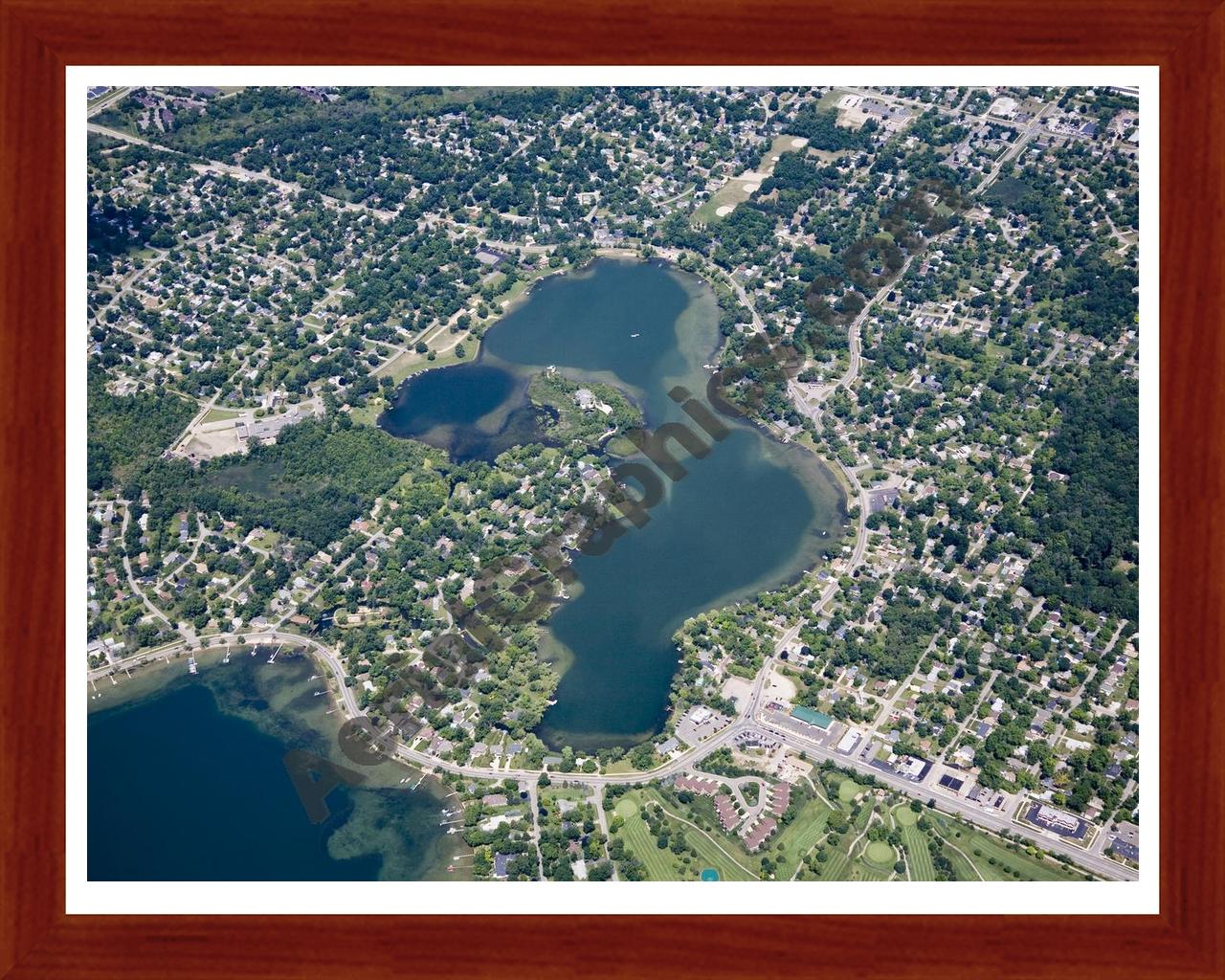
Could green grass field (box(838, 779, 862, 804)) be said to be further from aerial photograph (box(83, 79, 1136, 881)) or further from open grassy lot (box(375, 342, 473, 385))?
Answer: open grassy lot (box(375, 342, 473, 385))

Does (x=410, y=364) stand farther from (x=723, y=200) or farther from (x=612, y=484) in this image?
(x=723, y=200)

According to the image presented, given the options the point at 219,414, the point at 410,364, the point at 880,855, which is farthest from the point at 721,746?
the point at 219,414

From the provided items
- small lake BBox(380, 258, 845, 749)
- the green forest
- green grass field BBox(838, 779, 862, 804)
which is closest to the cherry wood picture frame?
green grass field BBox(838, 779, 862, 804)
